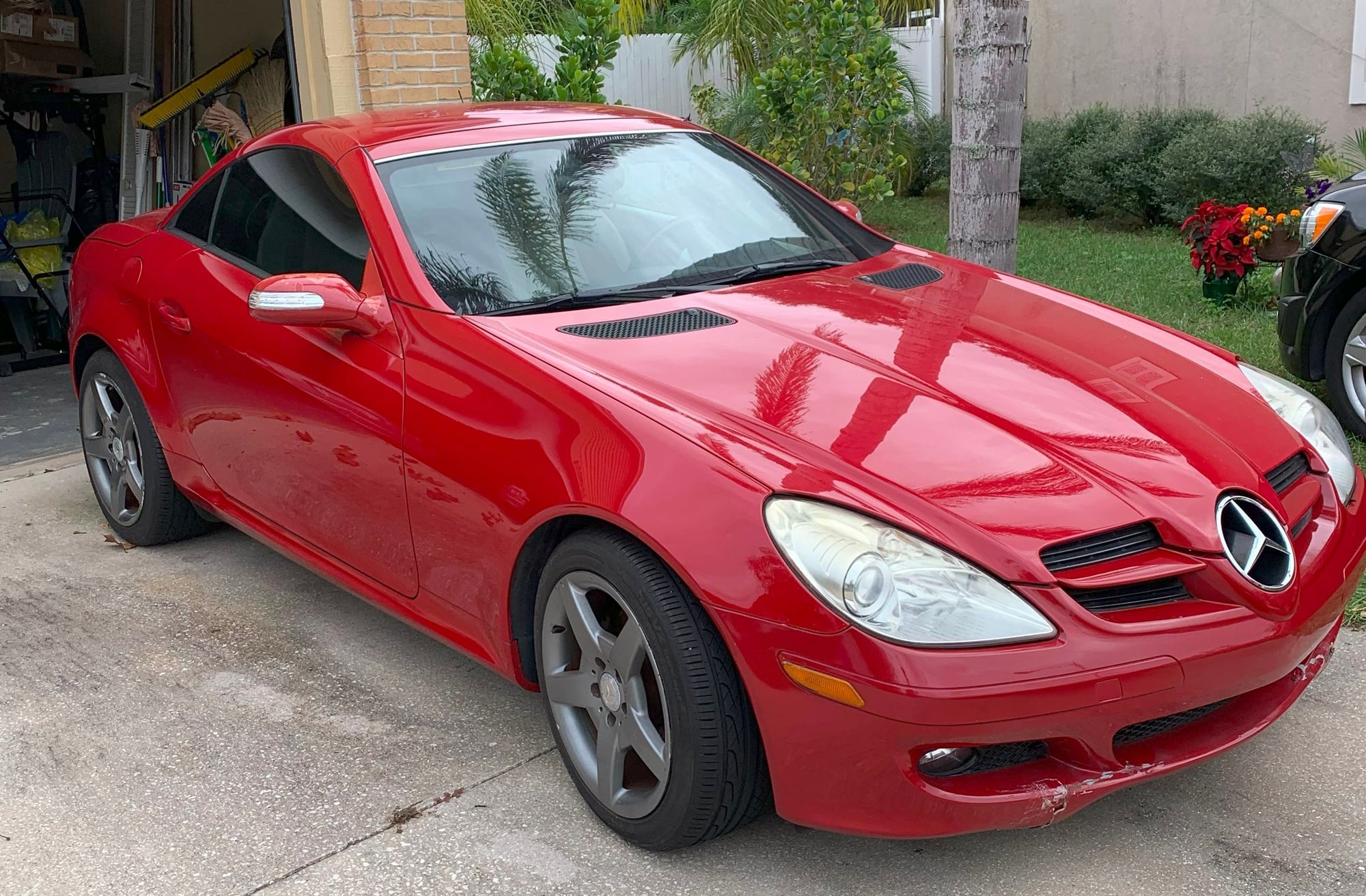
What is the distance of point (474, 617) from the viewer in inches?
123

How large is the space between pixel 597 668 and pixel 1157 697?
44.3 inches

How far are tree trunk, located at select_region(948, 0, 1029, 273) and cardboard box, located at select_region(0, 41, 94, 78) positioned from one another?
7021 millimetres

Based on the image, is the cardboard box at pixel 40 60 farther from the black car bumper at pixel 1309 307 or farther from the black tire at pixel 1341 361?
the black tire at pixel 1341 361

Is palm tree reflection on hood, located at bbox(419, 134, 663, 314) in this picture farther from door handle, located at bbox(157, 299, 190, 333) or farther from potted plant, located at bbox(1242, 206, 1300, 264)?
potted plant, located at bbox(1242, 206, 1300, 264)

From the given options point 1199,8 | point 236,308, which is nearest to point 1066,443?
point 236,308

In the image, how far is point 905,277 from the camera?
146 inches

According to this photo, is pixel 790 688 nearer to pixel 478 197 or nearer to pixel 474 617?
pixel 474 617

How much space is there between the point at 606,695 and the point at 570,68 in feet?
18.1

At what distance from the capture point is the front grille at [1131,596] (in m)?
2.36

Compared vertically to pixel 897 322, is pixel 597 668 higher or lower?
lower

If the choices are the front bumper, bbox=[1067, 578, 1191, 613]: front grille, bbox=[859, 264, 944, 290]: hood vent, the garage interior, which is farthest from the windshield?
the garage interior

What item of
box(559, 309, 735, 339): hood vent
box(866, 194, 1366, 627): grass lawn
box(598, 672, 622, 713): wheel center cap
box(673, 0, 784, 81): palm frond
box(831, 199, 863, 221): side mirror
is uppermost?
box(673, 0, 784, 81): palm frond

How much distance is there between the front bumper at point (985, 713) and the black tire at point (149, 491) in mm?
2864

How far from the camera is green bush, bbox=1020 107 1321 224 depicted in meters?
10.7
